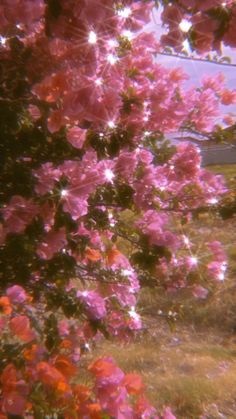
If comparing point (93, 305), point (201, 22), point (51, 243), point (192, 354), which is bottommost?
point (192, 354)

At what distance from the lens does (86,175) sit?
2.17 meters

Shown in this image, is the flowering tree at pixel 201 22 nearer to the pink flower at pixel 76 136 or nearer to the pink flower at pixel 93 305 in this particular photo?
the pink flower at pixel 76 136

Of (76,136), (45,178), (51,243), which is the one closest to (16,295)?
(51,243)

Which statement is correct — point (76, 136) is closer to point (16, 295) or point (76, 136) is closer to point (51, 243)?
point (51, 243)

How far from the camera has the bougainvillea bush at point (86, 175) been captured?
6.00ft

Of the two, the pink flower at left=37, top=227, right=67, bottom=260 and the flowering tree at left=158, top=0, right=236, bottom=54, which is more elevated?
the flowering tree at left=158, top=0, right=236, bottom=54

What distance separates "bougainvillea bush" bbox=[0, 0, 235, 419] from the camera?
1828 mm

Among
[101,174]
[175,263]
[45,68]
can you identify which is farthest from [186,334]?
[45,68]

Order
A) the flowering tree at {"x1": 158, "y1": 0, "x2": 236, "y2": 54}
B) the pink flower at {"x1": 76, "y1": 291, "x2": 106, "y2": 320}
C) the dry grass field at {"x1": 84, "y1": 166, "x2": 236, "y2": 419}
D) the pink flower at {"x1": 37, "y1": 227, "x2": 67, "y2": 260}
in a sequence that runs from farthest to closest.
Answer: the dry grass field at {"x1": 84, "y1": 166, "x2": 236, "y2": 419} < the pink flower at {"x1": 76, "y1": 291, "x2": 106, "y2": 320} < the pink flower at {"x1": 37, "y1": 227, "x2": 67, "y2": 260} < the flowering tree at {"x1": 158, "y1": 0, "x2": 236, "y2": 54}

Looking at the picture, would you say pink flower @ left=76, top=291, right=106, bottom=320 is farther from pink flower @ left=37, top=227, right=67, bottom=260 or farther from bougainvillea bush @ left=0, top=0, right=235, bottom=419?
pink flower @ left=37, top=227, right=67, bottom=260

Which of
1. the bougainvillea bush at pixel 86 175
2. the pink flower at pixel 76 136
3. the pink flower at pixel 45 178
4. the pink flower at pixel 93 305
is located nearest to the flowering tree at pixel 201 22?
the bougainvillea bush at pixel 86 175

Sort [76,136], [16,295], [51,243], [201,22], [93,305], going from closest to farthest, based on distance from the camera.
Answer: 1. [201,22]
2. [76,136]
3. [51,243]
4. [93,305]
5. [16,295]

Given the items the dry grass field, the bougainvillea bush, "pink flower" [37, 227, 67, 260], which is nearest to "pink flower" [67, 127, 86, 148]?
the bougainvillea bush

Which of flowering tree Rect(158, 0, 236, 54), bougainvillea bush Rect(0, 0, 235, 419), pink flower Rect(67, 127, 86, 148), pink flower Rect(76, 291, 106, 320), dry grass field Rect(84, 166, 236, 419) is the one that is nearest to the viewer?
flowering tree Rect(158, 0, 236, 54)
